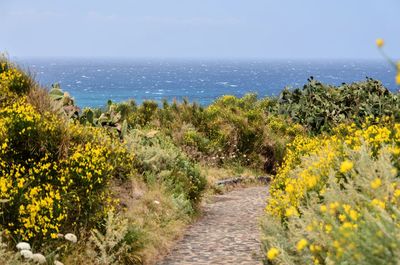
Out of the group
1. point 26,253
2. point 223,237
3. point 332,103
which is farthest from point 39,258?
point 332,103

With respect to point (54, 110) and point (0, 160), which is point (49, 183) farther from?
point (54, 110)

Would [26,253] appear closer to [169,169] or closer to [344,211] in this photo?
[344,211]

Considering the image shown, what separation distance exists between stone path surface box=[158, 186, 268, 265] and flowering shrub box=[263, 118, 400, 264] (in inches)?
53.1

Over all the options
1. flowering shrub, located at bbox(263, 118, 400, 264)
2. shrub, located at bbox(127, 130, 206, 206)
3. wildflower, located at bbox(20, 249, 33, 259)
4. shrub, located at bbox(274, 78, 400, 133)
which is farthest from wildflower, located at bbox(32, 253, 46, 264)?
shrub, located at bbox(274, 78, 400, 133)

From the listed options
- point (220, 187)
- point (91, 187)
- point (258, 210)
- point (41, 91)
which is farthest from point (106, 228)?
point (220, 187)

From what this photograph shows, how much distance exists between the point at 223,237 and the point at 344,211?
6.43m

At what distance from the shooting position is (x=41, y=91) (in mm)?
12008

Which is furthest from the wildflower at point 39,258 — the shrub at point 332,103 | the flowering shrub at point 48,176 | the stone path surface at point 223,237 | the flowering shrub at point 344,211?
the shrub at point 332,103

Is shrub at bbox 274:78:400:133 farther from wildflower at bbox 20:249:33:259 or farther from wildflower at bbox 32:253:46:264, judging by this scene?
wildflower at bbox 20:249:33:259

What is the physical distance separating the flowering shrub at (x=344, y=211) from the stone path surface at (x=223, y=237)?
135cm

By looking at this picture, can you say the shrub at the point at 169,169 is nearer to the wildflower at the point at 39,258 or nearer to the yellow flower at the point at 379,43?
the wildflower at the point at 39,258

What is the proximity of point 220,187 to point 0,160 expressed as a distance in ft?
29.3

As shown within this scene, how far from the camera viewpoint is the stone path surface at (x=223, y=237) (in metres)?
9.25

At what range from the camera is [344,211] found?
442 cm
